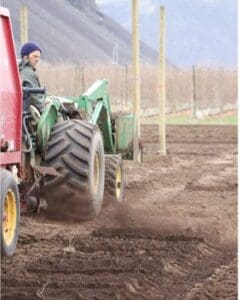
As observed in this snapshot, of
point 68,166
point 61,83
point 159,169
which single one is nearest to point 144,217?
point 68,166

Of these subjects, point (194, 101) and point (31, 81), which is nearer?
point (31, 81)

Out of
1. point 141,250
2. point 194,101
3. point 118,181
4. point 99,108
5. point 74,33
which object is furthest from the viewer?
point 74,33

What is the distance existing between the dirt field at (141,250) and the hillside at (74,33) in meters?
44.6

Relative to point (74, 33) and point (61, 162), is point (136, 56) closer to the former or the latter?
point (61, 162)

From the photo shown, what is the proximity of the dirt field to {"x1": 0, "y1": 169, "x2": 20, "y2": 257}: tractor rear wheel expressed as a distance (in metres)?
0.16

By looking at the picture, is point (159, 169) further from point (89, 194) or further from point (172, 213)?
point (89, 194)

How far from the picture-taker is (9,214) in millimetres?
8531

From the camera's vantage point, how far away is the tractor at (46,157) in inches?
340

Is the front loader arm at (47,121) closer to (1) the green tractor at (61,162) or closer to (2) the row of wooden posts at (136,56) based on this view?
(1) the green tractor at (61,162)

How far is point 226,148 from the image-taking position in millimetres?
24062

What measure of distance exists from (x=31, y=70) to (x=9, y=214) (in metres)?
2.63

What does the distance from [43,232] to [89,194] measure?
743 mm

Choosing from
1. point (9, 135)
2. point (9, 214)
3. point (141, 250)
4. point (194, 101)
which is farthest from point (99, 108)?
point (194, 101)

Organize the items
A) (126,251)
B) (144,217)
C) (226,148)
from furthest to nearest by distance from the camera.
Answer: (226,148)
(144,217)
(126,251)
